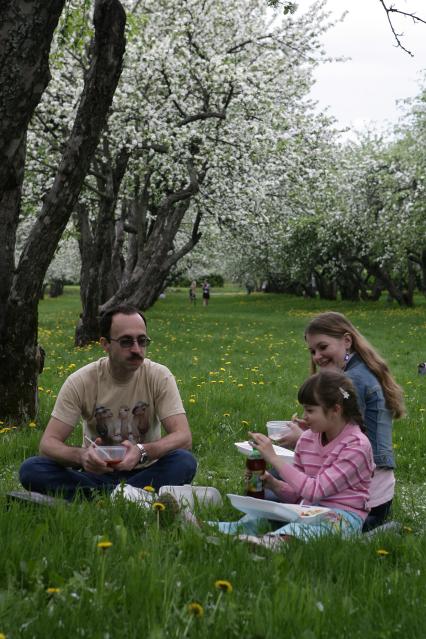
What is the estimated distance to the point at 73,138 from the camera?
786 cm

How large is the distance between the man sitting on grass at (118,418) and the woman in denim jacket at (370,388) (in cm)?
76

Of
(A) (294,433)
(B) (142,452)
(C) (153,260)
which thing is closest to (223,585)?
(B) (142,452)

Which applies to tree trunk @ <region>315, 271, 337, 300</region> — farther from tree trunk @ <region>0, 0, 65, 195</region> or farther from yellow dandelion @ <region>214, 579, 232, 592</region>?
yellow dandelion @ <region>214, 579, 232, 592</region>

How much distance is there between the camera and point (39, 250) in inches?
317

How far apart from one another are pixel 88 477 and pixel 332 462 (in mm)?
1637

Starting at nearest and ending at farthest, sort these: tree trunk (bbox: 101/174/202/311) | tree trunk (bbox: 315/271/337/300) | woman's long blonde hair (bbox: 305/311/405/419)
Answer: woman's long blonde hair (bbox: 305/311/405/419)
tree trunk (bbox: 101/174/202/311)
tree trunk (bbox: 315/271/337/300)

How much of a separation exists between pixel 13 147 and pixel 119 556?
210 cm

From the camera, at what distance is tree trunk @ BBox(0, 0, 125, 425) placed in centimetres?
775

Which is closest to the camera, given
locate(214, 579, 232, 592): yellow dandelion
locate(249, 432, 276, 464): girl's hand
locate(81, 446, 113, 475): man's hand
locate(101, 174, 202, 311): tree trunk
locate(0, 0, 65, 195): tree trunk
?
locate(214, 579, 232, 592): yellow dandelion

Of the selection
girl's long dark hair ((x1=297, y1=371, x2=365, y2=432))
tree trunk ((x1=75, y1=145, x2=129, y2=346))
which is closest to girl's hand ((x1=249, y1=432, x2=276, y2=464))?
girl's long dark hair ((x1=297, y1=371, x2=365, y2=432))

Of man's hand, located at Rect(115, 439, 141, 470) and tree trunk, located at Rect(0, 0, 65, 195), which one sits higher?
tree trunk, located at Rect(0, 0, 65, 195)

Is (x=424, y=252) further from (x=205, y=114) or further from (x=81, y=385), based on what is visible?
(x=81, y=385)

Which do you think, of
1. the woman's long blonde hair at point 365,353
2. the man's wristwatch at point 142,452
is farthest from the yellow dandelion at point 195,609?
the woman's long blonde hair at point 365,353

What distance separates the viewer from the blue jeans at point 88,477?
492cm
